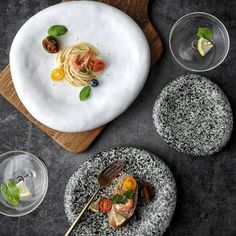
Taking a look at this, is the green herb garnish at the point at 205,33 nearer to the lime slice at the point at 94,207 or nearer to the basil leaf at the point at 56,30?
the basil leaf at the point at 56,30

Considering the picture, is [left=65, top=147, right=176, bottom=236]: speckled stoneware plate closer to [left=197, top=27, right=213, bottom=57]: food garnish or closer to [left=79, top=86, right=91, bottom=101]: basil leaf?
[left=79, top=86, right=91, bottom=101]: basil leaf

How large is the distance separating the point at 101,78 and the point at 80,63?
0.45 ft

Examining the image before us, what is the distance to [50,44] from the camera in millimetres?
2473

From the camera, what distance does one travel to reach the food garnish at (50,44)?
2.47 meters

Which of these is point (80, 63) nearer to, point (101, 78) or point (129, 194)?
point (101, 78)

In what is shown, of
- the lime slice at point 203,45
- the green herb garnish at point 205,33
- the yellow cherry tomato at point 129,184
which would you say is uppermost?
the green herb garnish at point 205,33

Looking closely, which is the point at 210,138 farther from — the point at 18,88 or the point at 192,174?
the point at 18,88

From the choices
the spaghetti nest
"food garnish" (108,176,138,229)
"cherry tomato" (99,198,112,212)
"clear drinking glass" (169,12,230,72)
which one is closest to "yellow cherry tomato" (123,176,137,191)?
"food garnish" (108,176,138,229)

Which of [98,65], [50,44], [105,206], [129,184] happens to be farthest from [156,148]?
[50,44]

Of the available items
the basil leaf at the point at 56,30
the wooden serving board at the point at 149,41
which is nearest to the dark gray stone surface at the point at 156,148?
the wooden serving board at the point at 149,41

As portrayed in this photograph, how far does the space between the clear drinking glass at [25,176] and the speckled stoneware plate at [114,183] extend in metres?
0.15

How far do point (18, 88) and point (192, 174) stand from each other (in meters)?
1.03

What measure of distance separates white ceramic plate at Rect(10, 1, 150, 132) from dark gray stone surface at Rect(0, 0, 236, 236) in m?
0.16

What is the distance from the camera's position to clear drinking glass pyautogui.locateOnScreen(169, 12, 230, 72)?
2.50 m
